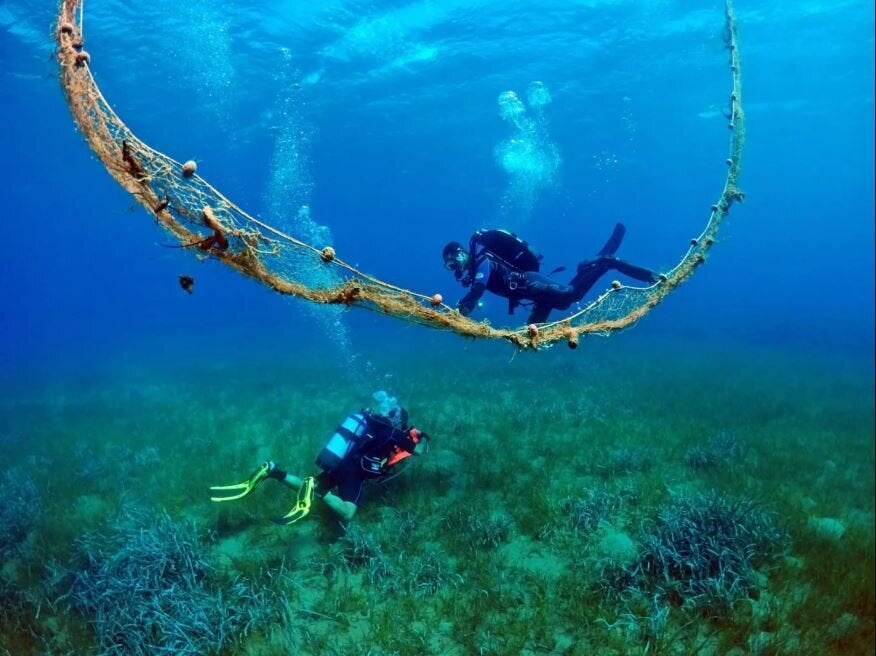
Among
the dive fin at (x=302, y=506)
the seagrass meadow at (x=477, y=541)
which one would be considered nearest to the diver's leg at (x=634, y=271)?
the seagrass meadow at (x=477, y=541)

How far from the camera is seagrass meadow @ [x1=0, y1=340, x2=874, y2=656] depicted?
17.3ft

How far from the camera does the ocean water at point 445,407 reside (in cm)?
554

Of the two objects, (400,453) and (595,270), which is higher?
(595,270)

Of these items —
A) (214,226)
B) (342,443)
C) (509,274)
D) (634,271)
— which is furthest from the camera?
(634,271)

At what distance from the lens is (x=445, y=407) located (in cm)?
1388

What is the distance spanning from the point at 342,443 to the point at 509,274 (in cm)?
346

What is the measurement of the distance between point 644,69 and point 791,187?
81.3m

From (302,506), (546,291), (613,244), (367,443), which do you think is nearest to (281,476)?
(302,506)

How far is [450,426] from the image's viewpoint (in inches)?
459

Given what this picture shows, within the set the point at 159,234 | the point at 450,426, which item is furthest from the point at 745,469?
the point at 159,234

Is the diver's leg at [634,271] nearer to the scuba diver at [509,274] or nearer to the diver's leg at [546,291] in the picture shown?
the scuba diver at [509,274]

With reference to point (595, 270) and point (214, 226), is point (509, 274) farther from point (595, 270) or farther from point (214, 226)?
point (214, 226)

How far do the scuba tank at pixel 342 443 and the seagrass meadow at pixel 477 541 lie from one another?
94 cm

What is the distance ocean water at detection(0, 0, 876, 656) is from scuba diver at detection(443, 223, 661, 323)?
152 centimetres
